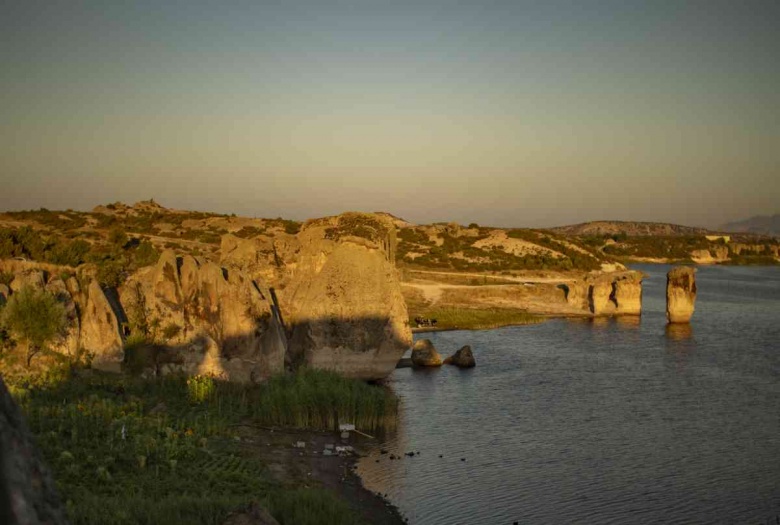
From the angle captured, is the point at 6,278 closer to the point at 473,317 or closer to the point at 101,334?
the point at 101,334

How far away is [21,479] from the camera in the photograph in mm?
5555

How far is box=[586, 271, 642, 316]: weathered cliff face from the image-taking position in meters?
72.8

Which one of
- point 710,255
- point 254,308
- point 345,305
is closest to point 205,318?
point 254,308

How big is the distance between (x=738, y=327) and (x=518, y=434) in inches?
1641

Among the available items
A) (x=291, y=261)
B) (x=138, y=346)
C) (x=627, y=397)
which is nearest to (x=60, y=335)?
(x=138, y=346)

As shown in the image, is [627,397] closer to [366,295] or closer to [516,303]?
[366,295]

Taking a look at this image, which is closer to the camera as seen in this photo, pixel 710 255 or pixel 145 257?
pixel 145 257

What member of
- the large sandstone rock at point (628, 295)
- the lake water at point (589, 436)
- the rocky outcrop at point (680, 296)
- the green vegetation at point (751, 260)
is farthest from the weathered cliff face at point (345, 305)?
the green vegetation at point (751, 260)

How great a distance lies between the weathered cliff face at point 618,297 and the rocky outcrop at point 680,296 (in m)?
8.09

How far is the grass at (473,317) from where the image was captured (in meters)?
60.9

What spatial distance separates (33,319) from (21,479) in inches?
842

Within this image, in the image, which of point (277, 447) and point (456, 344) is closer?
point (277, 447)

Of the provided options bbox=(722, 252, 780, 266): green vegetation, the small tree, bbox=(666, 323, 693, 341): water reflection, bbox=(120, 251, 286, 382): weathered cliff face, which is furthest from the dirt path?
bbox=(722, 252, 780, 266): green vegetation

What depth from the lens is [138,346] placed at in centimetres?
2714
